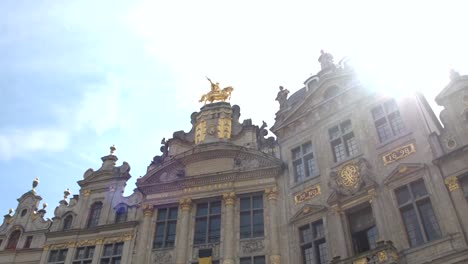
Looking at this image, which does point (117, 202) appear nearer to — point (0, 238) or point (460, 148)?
point (0, 238)

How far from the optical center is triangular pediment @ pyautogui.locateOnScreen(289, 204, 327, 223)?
21.2 m

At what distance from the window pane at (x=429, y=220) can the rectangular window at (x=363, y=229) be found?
213cm

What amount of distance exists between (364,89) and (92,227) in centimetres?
1621

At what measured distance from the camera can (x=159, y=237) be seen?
24656 millimetres

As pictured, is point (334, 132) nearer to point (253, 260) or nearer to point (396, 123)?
point (396, 123)

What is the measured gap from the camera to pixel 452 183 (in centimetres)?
1741

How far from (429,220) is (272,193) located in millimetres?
8143

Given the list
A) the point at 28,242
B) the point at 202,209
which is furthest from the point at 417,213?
the point at 28,242

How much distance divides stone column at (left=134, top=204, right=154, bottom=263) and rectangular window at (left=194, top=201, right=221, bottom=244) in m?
2.55

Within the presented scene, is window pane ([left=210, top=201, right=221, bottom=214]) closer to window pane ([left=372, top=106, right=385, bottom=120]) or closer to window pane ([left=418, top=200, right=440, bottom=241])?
window pane ([left=372, top=106, right=385, bottom=120])

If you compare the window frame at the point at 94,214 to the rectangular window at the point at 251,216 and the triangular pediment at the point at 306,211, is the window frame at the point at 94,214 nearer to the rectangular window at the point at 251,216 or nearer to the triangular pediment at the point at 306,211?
the rectangular window at the point at 251,216

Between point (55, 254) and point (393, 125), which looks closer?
point (393, 125)

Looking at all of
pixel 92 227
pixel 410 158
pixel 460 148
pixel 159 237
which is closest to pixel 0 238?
pixel 92 227

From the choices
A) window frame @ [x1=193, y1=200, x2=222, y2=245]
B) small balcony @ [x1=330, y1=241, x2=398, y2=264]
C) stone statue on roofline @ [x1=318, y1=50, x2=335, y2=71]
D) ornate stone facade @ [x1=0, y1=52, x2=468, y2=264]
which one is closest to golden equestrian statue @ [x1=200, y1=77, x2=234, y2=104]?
ornate stone facade @ [x1=0, y1=52, x2=468, y2=264]
